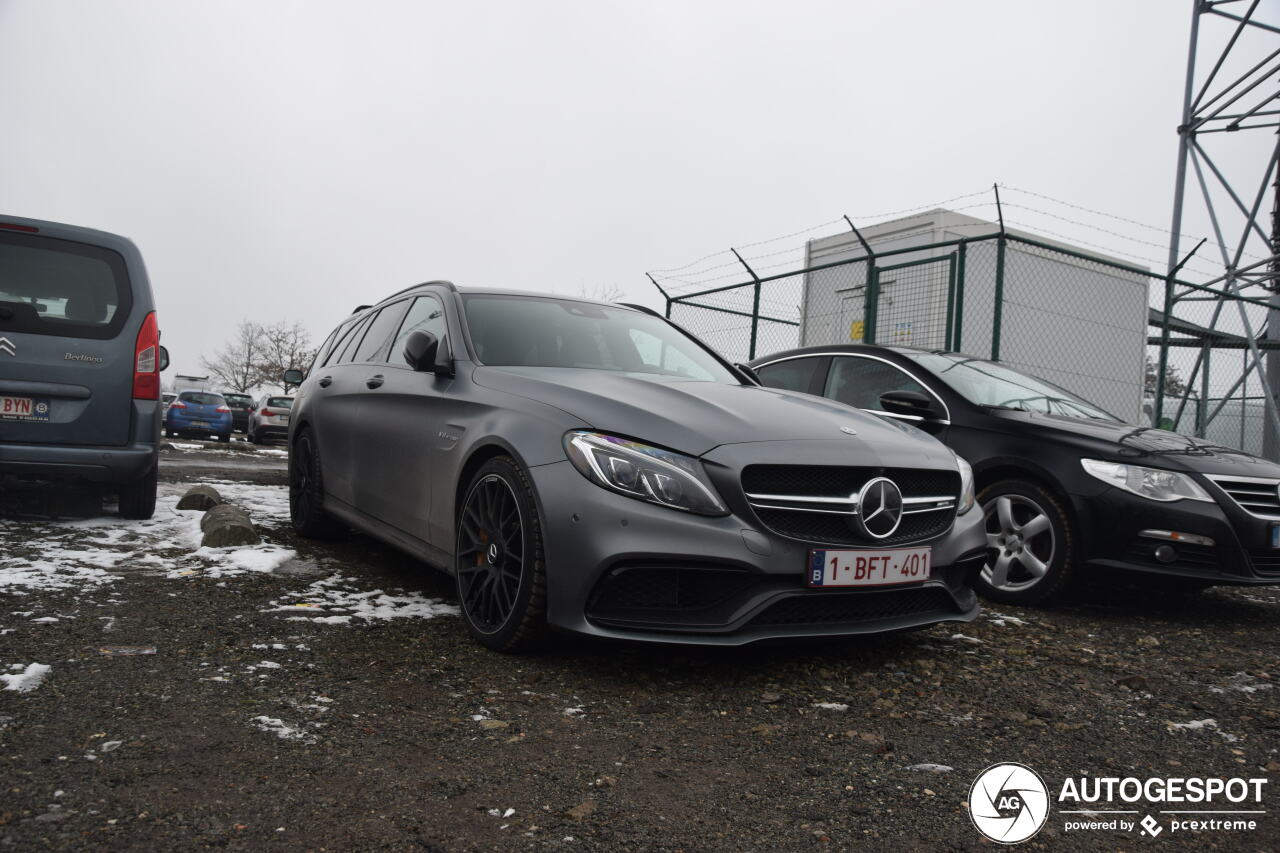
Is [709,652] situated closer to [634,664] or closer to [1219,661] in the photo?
[634,664]

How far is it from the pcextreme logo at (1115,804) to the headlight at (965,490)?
1.25 meters

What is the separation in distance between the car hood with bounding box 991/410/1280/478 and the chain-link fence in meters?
3.26

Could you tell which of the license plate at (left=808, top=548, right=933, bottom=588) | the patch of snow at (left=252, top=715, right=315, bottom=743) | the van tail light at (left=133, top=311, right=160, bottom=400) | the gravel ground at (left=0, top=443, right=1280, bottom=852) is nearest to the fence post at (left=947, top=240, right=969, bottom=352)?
the gravel ground at (left=0, top=443, right=1280, bottom=852)

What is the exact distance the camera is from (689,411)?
3.22m

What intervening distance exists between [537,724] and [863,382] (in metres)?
3.58

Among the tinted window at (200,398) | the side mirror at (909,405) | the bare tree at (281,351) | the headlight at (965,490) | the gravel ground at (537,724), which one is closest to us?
the gravel ground at (537,724)

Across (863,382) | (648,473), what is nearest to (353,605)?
(648,473)

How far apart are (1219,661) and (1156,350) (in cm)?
879

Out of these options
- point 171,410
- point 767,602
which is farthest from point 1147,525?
point 171,410

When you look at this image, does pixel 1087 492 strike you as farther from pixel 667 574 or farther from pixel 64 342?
pixel 64 342

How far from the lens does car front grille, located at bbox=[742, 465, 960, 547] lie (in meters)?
2.96

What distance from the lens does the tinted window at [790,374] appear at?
19.3 feet

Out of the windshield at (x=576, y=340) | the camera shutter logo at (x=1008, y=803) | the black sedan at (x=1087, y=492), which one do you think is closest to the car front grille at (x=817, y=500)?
the camera shutter logo at (x=1008, y=803)

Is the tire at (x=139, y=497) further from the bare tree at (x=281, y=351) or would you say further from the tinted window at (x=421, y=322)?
the bare tree at (x=281, y=351)
